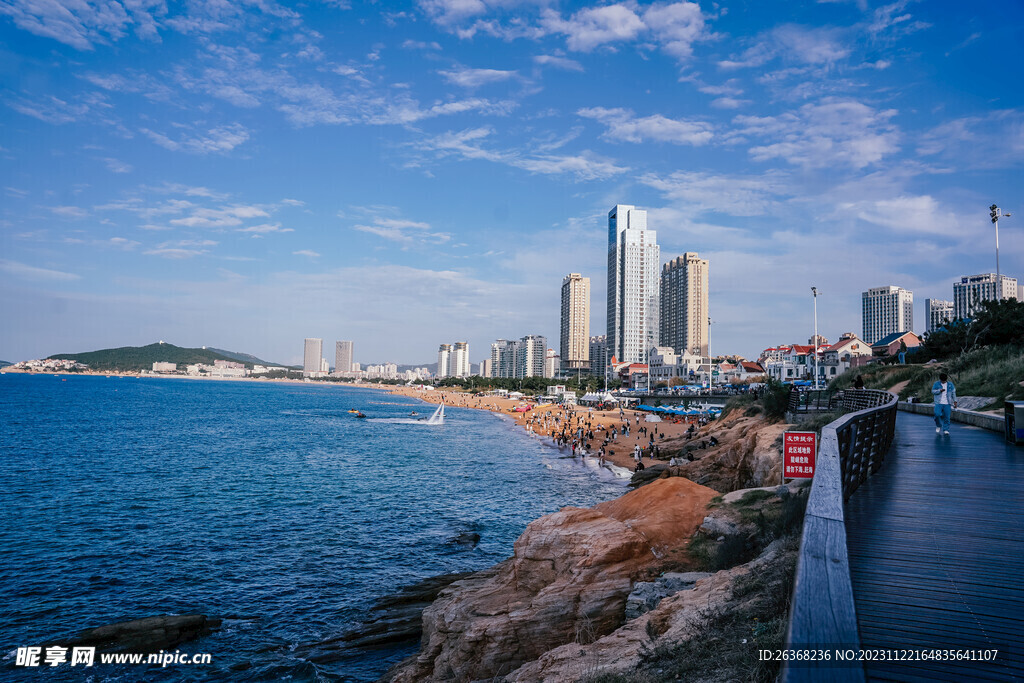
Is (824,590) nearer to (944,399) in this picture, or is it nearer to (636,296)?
(944,399)

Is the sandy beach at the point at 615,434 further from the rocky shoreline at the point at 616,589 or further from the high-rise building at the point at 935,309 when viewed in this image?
the high-rise building at the point at 935,309

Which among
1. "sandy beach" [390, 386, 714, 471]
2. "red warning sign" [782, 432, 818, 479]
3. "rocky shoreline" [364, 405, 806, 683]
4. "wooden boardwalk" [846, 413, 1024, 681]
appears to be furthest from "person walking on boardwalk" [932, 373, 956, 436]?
"sandy beach" [390, 386, 714, 471]

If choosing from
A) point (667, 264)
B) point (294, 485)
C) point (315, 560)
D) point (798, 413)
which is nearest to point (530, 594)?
point (315, 560)

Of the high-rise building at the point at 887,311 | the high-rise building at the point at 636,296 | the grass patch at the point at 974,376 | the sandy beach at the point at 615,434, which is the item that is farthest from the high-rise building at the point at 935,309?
the grass patch at the point at 974,376

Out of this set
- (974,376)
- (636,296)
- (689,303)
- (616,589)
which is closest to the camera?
(616,589)

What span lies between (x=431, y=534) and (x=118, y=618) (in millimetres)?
11722

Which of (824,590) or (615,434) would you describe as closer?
(824,590)

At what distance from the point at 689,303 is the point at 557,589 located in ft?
592

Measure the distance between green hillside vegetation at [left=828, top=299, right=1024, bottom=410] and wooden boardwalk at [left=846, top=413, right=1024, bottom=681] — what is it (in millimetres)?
15850

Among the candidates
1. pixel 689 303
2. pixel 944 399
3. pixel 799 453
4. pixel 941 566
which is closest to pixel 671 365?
pixel 689 303

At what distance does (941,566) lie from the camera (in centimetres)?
545

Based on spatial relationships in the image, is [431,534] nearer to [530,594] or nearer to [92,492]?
[530,594]

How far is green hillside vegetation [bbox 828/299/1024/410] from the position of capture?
2492cm

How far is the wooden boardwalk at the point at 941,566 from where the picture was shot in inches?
159
